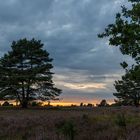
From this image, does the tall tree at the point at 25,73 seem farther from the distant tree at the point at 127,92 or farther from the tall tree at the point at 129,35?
the tall tree at the point at 129,35

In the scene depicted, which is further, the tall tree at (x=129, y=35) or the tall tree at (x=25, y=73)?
the tall tree at (x=25, y=73)

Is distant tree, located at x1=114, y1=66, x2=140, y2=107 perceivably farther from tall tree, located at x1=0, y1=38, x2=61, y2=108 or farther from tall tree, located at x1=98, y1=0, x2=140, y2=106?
tall tree, located at x1=98, y1=0, x2=140, y2=106

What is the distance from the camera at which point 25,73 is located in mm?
72750

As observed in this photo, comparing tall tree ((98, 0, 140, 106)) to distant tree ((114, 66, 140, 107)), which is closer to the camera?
tall tree ((98, 0, 140, 106))

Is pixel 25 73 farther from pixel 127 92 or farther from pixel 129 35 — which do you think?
pixel 129 35

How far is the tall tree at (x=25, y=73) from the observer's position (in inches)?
2817

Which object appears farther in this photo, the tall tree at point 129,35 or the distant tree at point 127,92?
the distant tree at point 127,92

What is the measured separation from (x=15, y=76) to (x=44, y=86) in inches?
207

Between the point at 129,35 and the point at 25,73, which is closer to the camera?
the point at 129,35

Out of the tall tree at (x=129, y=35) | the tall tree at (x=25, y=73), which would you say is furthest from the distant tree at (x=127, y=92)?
the tall tree at (x=129, y=35)

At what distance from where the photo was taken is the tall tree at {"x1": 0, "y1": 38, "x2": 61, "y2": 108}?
71562 millimetres

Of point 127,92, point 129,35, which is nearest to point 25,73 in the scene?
point 127,92

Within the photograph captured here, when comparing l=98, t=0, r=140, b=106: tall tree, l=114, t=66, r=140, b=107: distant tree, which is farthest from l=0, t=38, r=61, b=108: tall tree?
A: l=98, t=0, r=140, b=106: tall tree

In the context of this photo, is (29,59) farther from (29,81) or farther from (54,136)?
(54,136)
